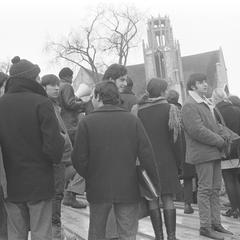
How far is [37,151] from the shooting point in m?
4.12

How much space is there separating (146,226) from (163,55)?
216 ft

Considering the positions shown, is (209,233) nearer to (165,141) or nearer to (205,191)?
(205,191)

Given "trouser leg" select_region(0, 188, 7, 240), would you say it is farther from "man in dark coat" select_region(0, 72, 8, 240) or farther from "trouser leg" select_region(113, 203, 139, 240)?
"trouser leg" select_region(113, 203, 139, 240)

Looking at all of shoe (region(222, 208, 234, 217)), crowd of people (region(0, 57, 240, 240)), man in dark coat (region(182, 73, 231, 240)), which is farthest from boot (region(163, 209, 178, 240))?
shoe (region(222, 208, 234, 217))

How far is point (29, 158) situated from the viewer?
4.09 metres

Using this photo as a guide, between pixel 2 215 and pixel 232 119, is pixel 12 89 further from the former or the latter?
pixel 232 119

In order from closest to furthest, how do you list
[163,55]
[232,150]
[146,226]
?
[146,226] → [232,150] → [163,55]

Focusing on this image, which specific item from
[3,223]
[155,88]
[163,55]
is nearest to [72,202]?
[155,88]

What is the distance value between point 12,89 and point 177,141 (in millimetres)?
1953

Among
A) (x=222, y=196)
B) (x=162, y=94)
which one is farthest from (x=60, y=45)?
(x=162, y=94)

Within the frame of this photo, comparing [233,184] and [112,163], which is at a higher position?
[112,163]

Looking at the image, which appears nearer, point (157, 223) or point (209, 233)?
point (157, 223)

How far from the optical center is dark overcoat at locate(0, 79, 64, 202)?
4062mm

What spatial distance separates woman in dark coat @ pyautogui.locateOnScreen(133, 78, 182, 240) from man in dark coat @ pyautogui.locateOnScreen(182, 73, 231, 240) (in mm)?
462
